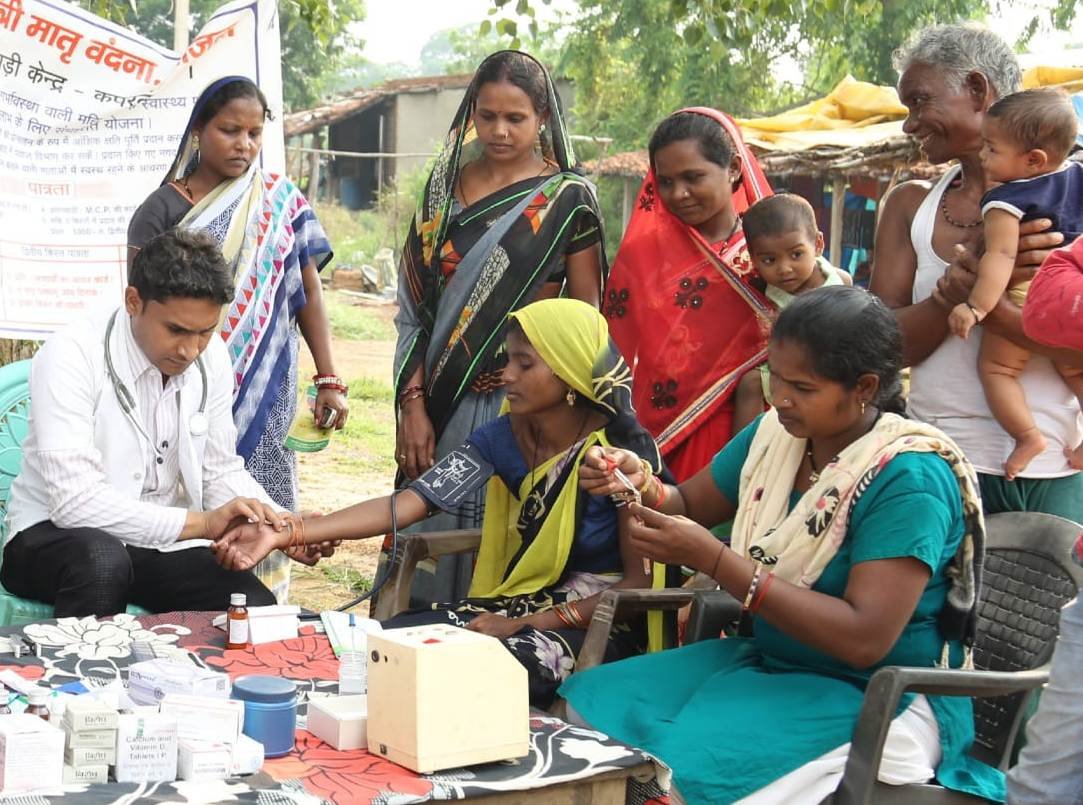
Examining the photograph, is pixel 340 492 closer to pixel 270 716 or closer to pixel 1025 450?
pixel 1025 450

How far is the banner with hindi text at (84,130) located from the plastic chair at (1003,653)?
340 centimetres

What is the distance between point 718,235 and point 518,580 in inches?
50.2

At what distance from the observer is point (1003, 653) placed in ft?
10.3

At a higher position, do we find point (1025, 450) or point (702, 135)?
point (702, 135)

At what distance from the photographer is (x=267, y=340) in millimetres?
4547

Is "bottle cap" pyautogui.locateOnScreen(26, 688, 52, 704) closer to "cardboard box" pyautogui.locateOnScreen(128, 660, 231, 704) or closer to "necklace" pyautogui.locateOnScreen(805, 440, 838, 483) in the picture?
"cardboard box" pyautogui.locateOnScreen(128, 660, 231, 704)

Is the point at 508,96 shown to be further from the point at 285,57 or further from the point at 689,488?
the point at 285,57

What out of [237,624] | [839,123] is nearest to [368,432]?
[839,123]

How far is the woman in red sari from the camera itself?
4.08 metres

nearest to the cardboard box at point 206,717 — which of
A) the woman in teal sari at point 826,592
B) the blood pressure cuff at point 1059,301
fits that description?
the woman in teal sari at point 826,592

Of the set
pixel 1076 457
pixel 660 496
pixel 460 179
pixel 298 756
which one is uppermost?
pixel 460 179

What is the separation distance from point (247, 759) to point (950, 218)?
2.32 m

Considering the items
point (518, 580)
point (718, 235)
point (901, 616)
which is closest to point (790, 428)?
point (901, 616)

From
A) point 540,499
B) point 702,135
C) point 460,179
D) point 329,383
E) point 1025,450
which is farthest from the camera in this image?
point 329,383
